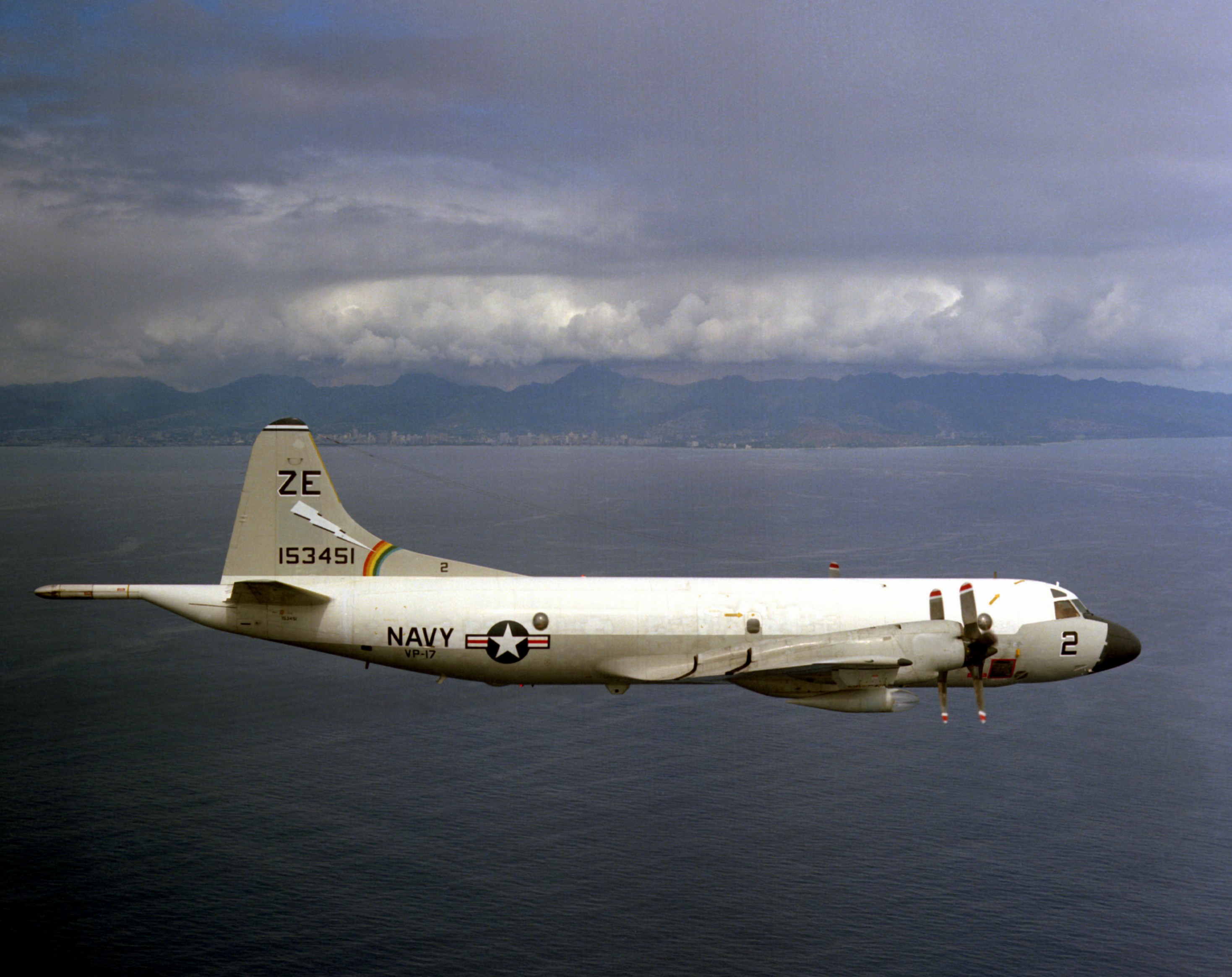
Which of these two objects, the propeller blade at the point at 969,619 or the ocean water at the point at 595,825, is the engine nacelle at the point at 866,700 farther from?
the ocean water at the point at 595,825

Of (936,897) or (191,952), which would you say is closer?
(191,952)

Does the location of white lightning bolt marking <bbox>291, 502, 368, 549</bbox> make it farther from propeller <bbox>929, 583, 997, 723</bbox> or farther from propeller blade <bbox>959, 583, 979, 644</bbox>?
propeller blade <bbox>959, 583, 979, 644</bbox>

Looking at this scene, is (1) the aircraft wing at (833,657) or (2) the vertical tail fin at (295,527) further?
(2) the vertical tail fin at (295,527)

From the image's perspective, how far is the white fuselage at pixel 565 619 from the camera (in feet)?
149

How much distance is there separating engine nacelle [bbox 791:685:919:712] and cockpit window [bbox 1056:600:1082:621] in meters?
8.90

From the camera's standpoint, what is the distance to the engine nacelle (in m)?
43.5

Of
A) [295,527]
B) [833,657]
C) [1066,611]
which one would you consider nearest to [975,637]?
[1066,611]

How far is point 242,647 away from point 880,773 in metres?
61.5

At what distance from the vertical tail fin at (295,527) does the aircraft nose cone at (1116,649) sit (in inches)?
1132

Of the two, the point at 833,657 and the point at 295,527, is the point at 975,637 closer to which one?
the point at 833,657

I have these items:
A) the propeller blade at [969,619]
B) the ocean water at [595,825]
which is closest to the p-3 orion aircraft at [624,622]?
the propeller blade at [969,619]

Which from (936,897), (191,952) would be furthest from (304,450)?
(936,897)

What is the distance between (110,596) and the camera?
147 feet

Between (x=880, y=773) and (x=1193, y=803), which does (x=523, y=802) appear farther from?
(x=1193, y=803)
